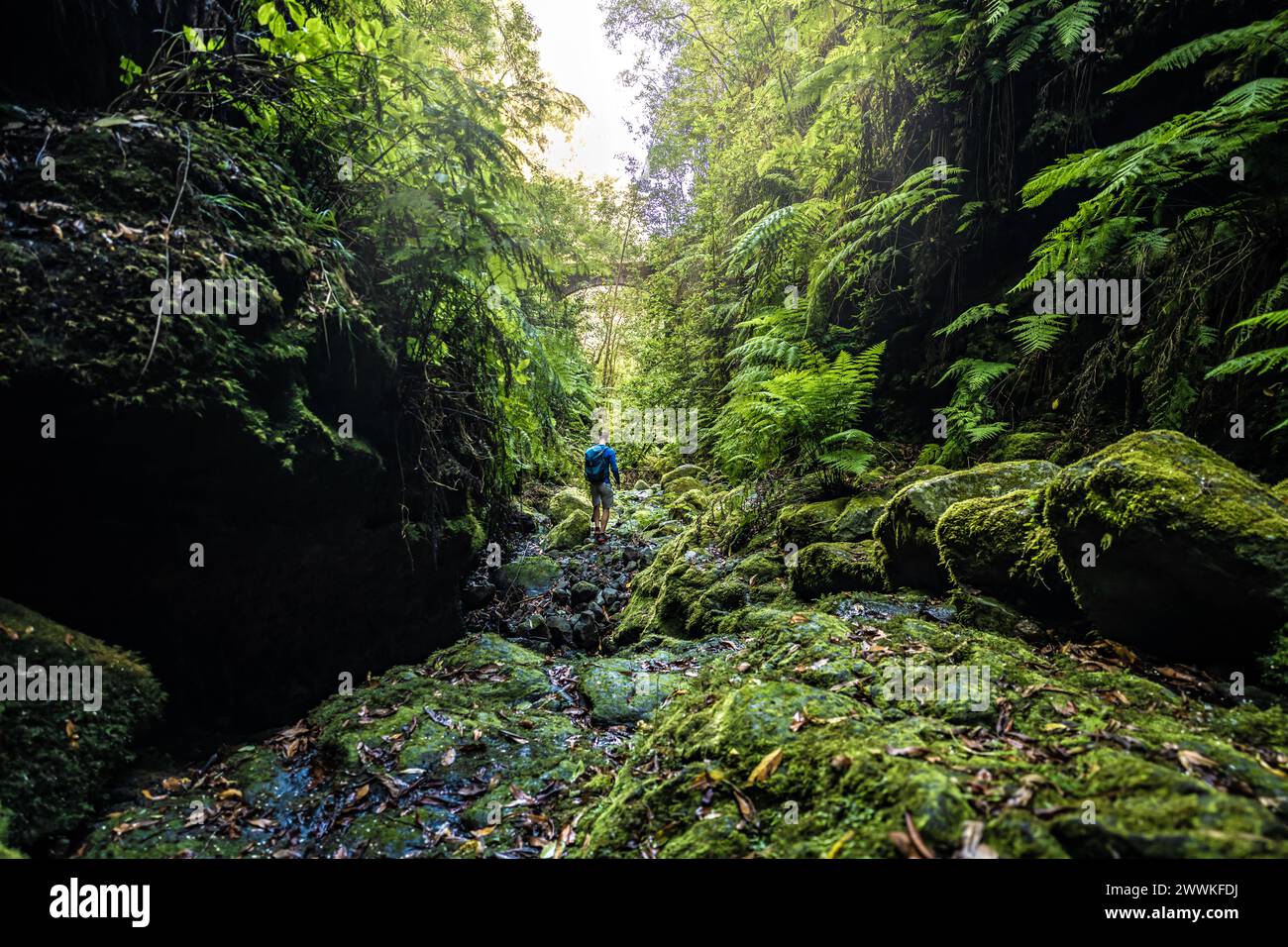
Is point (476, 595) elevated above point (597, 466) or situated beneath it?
situated beneath

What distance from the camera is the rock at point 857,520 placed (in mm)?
5192

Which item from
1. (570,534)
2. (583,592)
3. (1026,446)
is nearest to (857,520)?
(1026,446)

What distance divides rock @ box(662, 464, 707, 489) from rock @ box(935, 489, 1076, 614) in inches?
300

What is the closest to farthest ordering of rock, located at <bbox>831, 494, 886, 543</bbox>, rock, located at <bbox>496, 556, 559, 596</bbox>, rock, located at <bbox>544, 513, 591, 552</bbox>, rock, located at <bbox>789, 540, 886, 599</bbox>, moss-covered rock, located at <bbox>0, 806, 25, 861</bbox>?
moss-covered rock, located at <bbox>0, 806, 25, 861</bbox>
rock, located at <bbox>789, 540, 886, 599</bbox>
rock, located at <bbox>831, 494, 886, 543</bbox>
rock, located at <bbox>496, 556, 559, 596</bbox>
rock, located at <bbox>544, 513, 591, 552</bbox>

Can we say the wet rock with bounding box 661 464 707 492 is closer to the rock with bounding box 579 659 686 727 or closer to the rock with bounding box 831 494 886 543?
the rock with bounding box 831 494 886 543

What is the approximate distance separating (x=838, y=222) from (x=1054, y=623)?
7.68 m

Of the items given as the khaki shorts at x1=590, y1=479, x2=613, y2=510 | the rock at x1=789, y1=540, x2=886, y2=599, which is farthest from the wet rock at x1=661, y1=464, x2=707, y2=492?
the rock at x1=789, y1=540, x2=886, y2=599

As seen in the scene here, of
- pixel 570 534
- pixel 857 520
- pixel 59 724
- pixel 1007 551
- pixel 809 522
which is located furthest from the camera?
pixel 570 534

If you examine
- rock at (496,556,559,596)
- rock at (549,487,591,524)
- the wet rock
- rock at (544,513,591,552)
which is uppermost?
the wet rock

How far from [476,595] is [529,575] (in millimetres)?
911

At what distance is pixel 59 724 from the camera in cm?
248

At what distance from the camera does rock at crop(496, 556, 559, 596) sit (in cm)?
644

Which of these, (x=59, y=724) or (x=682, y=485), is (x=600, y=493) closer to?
(x=682, y=485)
